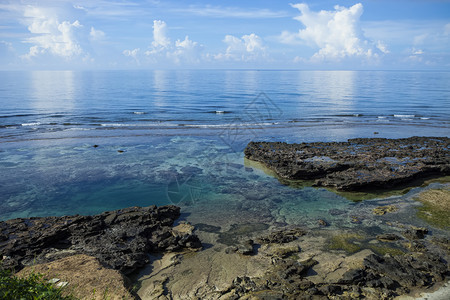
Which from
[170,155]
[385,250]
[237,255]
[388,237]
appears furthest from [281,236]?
[170,155]

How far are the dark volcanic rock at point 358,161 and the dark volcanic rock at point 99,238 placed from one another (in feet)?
27.7

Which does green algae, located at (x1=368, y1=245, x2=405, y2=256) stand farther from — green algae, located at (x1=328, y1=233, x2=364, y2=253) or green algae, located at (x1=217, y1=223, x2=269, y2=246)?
green algae, located at (x1=217, y1=223, x2=269, y2=246)

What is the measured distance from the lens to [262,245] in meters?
10.5

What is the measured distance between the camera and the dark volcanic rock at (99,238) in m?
9.36

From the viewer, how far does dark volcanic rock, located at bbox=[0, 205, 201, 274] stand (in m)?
9.36

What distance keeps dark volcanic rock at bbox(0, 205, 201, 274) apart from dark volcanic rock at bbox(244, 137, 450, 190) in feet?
27.7

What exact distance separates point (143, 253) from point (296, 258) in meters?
4.72

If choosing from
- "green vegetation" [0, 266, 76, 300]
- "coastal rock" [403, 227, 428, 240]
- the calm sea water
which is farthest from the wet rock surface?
"green vegetation" [0, 266, 76, 300]

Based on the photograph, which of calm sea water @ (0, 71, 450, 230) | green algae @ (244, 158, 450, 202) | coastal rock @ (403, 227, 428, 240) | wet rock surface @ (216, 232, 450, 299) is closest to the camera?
wet rock surface @ (216, 232, 450, 299)

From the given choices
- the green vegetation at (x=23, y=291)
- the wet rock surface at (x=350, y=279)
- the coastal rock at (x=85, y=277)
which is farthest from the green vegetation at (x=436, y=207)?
the green vegetation at (x=23, y=291)

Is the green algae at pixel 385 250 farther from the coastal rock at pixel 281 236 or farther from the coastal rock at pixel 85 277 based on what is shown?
the coastal rock at pixel 85 277

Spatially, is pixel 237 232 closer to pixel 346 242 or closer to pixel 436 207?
pixel 346 242

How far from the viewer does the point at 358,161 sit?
1861 centimetres

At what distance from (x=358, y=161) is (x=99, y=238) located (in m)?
14.7
